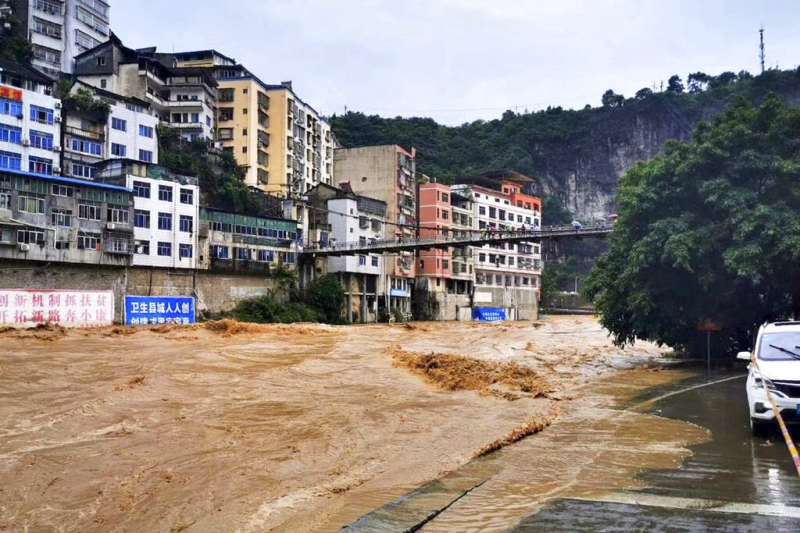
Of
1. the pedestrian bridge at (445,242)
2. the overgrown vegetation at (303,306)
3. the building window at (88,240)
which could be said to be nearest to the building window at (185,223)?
the building window at (88,240)

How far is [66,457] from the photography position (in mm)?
9570

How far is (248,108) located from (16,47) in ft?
65.4

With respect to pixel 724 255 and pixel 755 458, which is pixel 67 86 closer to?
pixel 724 255

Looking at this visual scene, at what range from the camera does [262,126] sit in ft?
227

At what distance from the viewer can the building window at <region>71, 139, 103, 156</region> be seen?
49.7 m

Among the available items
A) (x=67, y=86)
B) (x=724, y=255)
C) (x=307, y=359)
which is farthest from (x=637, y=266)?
(x=67, y=86)

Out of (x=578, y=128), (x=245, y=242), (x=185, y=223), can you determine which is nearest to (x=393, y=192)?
(x=245, y=242)

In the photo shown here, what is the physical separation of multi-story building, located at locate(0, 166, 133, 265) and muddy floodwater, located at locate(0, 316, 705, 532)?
17.4 m

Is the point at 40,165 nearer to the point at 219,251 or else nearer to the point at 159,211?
the point at 159,211

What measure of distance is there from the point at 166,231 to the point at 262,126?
1003 inches

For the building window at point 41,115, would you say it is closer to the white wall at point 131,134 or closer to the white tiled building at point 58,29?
the white wall at point 131,134

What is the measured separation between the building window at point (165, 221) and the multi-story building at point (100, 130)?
734cm

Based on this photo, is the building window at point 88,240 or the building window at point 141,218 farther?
the building window at point 141,218

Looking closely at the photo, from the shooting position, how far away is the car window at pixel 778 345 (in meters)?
10.1
